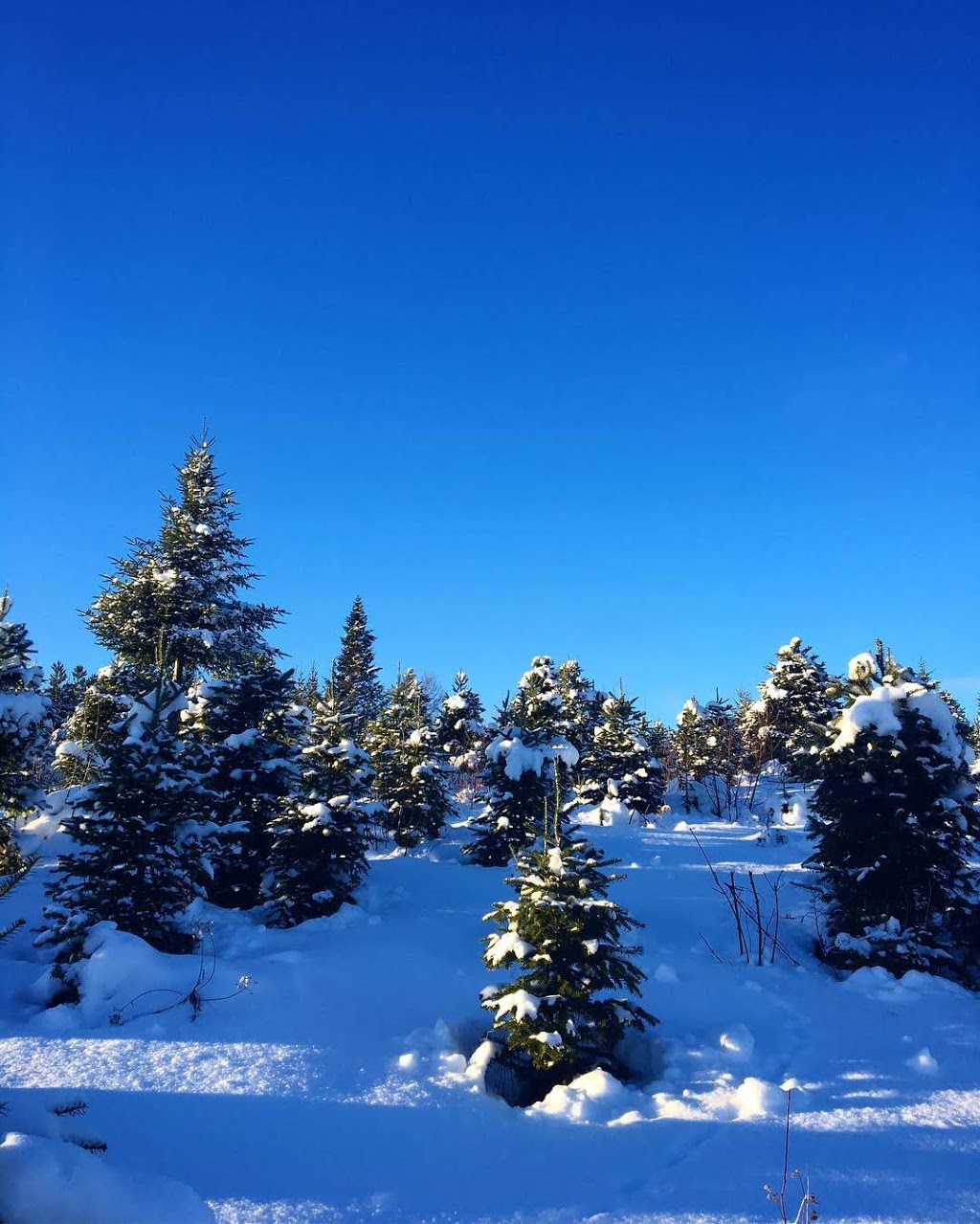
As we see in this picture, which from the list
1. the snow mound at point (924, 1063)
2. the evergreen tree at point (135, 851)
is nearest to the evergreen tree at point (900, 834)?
the snow mound at point (924, 1063)

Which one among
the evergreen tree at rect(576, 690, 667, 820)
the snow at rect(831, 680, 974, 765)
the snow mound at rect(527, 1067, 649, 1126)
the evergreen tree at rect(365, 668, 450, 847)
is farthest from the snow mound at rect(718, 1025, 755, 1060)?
the evergreen tree at rect(576, 690, 667, 820)

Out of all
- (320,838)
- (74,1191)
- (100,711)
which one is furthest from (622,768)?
(74,1191)

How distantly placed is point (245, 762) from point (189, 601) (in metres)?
9.52

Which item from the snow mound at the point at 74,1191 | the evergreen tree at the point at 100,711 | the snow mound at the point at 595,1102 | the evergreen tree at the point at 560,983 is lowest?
the snow mound at the point at 595,1102

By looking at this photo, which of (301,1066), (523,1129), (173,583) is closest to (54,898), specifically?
(301,1066)

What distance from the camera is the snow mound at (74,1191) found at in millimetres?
2479

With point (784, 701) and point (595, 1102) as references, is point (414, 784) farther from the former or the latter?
point (784, 701)

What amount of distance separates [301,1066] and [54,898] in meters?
5.21

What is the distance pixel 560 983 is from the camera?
6.30 meters

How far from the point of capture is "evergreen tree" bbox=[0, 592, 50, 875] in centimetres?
827

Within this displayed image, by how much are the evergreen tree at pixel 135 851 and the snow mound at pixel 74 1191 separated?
21.8 ft

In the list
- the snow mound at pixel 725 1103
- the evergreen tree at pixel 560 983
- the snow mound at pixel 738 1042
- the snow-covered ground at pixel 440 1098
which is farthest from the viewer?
the snow mound at pixel 738 1042

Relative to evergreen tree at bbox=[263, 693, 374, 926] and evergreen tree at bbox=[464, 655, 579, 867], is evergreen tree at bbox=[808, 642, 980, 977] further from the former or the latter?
evergreen tree at bbox=[263, 693, 374, 926]

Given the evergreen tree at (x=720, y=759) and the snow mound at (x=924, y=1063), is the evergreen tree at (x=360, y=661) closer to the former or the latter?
the evergreen tree at (x=720, y=759)
